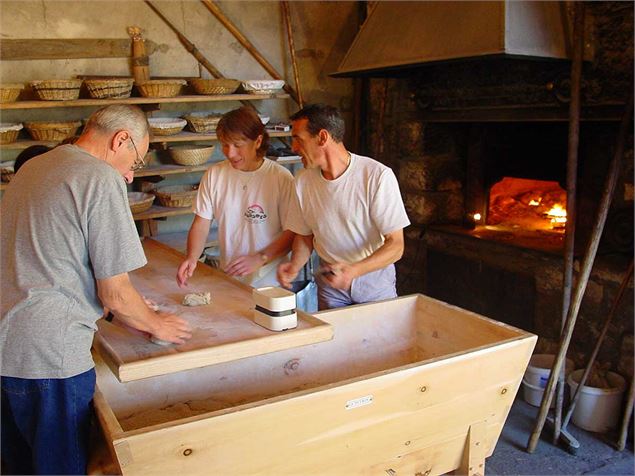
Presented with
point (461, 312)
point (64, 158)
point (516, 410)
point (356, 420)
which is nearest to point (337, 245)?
point (461, 312)

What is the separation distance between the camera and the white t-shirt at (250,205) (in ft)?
8.93

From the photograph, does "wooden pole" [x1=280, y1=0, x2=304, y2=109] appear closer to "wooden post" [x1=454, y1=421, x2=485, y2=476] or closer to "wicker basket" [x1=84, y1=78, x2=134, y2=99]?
"wicker basket" [x1=84, y1=78, x2=134, y2=99]

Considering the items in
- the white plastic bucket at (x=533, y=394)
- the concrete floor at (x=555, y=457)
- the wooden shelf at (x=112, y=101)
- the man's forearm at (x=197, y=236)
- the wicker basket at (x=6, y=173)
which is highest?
the wooden shelf at (x=112, y=101)

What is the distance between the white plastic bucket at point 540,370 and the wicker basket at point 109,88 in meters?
2.86

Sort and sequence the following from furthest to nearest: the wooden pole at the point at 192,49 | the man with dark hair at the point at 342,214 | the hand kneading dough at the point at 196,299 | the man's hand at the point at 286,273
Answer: the wooden pole at the point at 192,49 < the man's hand at the point at 286,273 < the man with dark hair at the point at 342,214 < the hand kneading dough at the point at 196,299

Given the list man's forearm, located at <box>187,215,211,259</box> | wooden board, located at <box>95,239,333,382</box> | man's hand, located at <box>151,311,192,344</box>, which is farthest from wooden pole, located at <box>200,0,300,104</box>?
man's hand, located at <box>151,311,192,344</box>

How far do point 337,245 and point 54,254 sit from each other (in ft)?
4.09

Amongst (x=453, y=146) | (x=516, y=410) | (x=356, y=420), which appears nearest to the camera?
(x=356, y=420)

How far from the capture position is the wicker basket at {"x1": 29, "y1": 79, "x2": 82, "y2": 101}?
11.8 feet

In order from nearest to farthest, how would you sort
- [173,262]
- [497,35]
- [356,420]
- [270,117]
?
[356,420] → [173,262] → [497,35] → [270,117]

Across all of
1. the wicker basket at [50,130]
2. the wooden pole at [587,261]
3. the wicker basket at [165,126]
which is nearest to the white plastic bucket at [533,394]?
the wooden pole at [587,261]

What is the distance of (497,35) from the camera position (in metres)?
3.02

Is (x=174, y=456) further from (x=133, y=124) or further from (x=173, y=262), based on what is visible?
(x=173, y=262)

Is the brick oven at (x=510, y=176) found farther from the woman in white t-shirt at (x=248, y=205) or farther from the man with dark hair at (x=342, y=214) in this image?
the woman in white t-shirt at (x=248, y=205)
